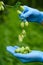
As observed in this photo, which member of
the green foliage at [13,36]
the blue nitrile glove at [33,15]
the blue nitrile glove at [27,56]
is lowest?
the blue nitrile glove at [27,56]

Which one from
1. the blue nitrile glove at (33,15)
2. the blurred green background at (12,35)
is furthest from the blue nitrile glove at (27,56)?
the blurred green background at (12,35)

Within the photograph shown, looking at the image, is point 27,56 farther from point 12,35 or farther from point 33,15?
point 12,35

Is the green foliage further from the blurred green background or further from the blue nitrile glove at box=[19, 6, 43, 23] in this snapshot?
the blue nitrile glove at box=[19, 6, 43, 23]

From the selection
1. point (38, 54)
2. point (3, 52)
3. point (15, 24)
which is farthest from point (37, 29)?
point (38, 54)

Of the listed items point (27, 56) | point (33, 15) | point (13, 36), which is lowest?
point (27, 56)

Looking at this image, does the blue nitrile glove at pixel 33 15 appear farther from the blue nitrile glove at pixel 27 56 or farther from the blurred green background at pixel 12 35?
the blurred green background at pixel 12 35

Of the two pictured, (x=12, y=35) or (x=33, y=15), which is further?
(x=12, y=35)

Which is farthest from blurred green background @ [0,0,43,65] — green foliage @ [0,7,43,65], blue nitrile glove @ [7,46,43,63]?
blue nitrile glove @ [7,46,43,63]

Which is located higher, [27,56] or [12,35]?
[12,35]

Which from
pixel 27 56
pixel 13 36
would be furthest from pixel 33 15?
pixel 13 36

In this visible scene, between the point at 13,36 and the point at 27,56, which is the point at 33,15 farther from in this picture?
the point at 13,36

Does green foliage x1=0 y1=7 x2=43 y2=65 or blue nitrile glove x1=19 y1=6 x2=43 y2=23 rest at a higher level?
green foliage x1=0 y1=7 x2=43 y2=65
